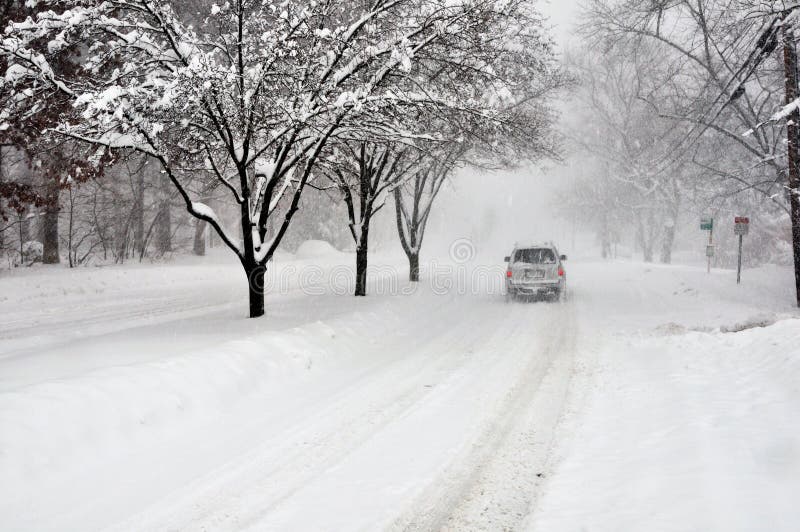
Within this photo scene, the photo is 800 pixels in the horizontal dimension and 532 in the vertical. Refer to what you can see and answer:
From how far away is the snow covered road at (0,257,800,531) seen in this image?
12.0ft

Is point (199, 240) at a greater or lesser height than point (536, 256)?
greater

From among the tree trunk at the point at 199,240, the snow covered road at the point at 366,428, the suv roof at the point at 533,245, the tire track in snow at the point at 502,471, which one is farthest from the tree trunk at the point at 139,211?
the tire track in snow at the point at 502,471

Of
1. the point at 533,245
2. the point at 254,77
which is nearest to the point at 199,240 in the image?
the point at 533,245

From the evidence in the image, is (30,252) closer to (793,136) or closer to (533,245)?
(533,245)

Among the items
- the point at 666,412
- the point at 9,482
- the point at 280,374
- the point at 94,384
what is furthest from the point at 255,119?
the point at 666,412

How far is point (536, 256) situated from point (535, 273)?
0.62 meters

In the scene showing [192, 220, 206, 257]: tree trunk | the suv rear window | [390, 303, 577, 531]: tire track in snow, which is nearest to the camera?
[390, 303, 577, 531]: tire track in snow

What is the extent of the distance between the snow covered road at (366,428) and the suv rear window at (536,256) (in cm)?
552

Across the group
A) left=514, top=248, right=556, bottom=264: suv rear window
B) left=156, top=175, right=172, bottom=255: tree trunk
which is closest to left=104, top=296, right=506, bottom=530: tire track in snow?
left=514, top=248, right=556, bottom=264: suv rear window

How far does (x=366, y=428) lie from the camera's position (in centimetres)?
527

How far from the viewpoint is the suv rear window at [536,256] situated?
15586 millimetres

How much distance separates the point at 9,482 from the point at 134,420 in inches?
48.4

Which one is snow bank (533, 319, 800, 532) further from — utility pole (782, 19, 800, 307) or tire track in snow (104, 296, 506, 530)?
utility pole (782, 19, 800, 307)

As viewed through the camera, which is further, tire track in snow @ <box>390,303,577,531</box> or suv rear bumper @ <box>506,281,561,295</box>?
suv rear bumper @ <box>506,281,561,295</box>
